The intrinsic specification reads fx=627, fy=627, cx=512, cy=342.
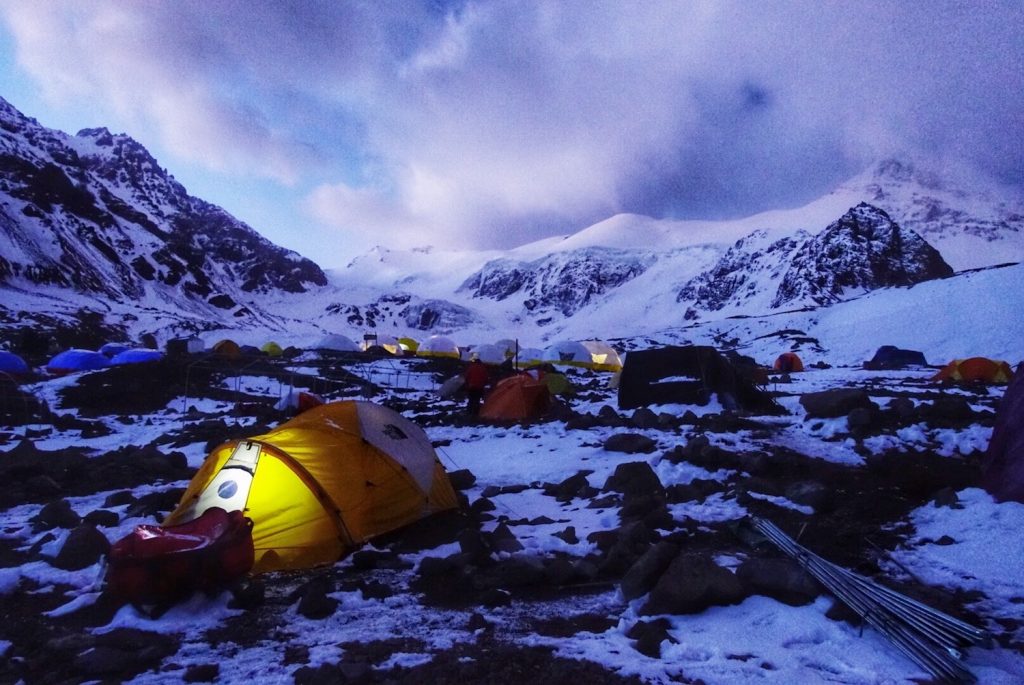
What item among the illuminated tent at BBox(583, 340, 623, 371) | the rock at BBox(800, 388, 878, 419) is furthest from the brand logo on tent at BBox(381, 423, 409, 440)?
the illuminated tent at BBox(583, 340, 623, 371)

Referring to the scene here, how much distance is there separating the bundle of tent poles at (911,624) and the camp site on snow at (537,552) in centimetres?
2

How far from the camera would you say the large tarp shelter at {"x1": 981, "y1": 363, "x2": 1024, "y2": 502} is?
6.99m

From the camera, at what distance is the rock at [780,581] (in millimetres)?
5238

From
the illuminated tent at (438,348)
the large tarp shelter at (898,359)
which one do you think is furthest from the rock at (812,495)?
the illuminated tent at (438,348)

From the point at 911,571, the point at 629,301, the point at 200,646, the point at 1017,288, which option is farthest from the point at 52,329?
the point at 629,301

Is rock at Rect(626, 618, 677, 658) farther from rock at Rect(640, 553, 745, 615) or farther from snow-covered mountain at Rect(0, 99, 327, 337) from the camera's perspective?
snow-covered mountain at Rect(0, 99, 327, 337)

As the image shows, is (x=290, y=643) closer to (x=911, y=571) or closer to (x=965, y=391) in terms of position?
(x=911, y=571)

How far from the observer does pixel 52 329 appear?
53625 mm

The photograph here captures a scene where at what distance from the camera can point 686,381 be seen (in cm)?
1686

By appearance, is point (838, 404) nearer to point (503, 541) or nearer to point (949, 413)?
point (949, 413)

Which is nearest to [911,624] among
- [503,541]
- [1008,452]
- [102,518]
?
[1008,452]

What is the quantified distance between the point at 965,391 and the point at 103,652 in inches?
958

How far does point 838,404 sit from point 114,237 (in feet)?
390

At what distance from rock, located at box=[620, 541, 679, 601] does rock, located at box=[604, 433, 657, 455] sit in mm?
6181
